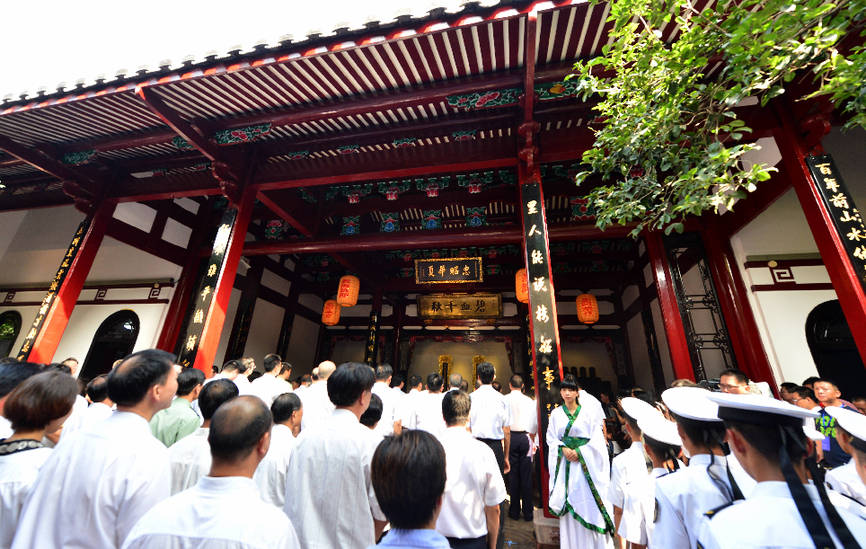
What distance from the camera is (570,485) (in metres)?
3.15

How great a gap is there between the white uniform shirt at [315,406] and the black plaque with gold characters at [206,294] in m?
2.08

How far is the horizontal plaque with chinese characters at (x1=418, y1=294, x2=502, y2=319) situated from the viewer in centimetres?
1092

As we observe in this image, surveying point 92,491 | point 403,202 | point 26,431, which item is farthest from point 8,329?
point 92,491

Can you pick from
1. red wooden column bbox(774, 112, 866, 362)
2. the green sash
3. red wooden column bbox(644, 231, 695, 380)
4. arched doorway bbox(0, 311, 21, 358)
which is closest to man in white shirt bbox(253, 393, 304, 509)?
the green sash

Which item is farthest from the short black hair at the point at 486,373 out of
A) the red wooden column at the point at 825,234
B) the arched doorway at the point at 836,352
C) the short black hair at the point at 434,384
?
the arched doorway at the point at 836,352

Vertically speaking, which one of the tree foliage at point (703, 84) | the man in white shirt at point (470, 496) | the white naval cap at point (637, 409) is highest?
the tree foliage at point (703, 84)

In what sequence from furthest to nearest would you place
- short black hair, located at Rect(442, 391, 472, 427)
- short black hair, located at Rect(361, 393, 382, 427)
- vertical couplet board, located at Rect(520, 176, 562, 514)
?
vertical couplet board, located at Rect(520, 176, 562, 514) < short black hair, located at Rect(361, 393, 382, 427) < short black hair, located at Rect(442, 391, 472, 427)

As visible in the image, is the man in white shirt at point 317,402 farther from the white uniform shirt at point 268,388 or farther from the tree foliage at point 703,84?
the tree foliage at point 703,84

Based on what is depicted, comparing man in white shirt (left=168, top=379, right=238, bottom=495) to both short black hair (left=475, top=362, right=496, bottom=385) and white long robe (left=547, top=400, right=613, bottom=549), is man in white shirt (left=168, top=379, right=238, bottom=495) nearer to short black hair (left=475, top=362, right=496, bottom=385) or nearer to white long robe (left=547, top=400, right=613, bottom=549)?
white long robe (left=547, top=400, right=613, bottom=549)

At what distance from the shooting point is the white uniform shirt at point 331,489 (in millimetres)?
1657

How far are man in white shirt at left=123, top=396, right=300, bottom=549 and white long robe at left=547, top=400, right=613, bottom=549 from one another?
2.90m

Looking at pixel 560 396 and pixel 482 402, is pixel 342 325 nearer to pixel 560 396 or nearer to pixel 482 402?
pixel 482 402

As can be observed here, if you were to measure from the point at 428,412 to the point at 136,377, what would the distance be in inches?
128

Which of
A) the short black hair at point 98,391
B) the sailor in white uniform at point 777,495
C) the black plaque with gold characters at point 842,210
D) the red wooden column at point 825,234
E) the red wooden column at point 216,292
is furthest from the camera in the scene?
the red wooden column at point 216,292
